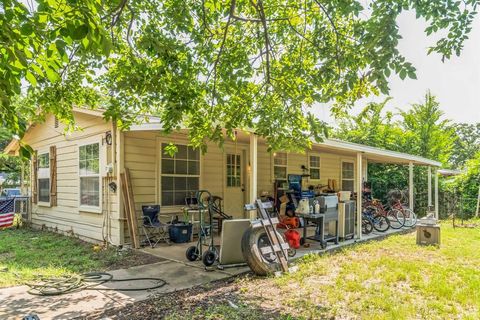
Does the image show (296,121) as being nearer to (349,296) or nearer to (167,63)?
(167,63)

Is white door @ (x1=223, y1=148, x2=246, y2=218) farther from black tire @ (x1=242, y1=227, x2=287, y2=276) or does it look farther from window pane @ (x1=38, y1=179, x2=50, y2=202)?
window pane @ (x1=38, y1=179, x2=50, y2=202)

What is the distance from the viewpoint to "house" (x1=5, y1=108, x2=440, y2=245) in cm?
659

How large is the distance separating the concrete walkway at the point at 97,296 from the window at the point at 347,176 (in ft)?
28.8

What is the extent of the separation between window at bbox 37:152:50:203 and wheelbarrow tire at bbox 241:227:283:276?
6979mm

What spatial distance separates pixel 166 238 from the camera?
22.9 feet

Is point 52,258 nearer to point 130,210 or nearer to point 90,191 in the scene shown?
point 130,210

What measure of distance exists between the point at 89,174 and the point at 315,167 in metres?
7.11

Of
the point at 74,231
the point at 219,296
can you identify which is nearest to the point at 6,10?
the point at 219,296

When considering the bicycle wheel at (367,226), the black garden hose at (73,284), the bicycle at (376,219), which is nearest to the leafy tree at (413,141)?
the bicycle at (376,219)

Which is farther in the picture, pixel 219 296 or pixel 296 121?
pixel 296 121

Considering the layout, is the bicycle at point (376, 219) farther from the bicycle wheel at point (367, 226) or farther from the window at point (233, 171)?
the window at point (233, 171)

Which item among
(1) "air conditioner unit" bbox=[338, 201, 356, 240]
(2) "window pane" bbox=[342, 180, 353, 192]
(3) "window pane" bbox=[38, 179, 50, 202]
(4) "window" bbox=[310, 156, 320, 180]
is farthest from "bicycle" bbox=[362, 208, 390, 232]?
(3) "window pane" bbox=[38, 179, 50, 202]

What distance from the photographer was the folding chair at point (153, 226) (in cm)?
645

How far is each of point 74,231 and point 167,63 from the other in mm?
5420
